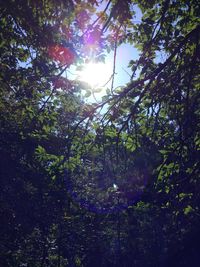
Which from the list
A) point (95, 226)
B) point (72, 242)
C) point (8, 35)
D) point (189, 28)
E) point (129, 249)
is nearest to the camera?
point (189, 28)

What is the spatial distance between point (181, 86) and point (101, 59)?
143 cm

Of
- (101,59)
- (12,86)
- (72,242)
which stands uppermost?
(72,242)

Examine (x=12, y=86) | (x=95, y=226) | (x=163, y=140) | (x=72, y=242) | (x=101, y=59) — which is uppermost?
(x=95, y=226)

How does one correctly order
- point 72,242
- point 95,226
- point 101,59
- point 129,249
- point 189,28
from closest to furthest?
point 101,59 → point 189,28 → point 72,242 → point 95,226 → point 129,249

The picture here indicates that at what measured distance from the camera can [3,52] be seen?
19.2 ft

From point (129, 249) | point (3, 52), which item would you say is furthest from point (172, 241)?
A: point (3, 52)

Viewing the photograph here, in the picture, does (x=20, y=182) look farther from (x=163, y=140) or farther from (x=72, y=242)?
(x=163, y=140)

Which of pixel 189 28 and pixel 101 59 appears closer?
pixel 101 59

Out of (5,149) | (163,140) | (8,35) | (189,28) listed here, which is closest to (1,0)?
(8,35)

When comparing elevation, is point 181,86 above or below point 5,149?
below

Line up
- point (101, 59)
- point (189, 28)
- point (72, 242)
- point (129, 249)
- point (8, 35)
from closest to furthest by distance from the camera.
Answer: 1. point (101, 59)
2. point (189, 28)
3. point (8, 35)
4. point (72, 242)
5. point (129, 249)

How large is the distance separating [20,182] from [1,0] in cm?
1126

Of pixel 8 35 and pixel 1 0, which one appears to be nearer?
pixel 1 0

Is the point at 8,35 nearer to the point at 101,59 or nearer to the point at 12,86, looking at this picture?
the point at 12,86
